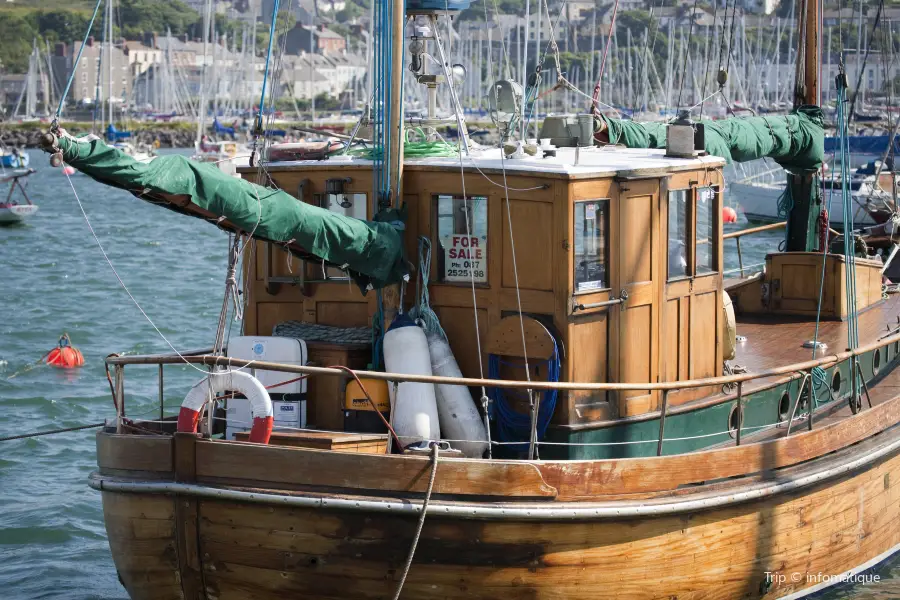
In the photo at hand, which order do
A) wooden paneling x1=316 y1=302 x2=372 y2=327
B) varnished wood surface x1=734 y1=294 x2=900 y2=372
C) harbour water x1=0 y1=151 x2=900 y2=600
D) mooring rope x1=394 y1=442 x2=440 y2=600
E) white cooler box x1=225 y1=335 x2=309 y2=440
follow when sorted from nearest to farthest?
mooring rope x1=394 y1=442 x2=440 y2=600
white cooler box x1=225 y1=335 x2=309 y2=440
wooden paneling x1=316 y1=302 x2=372 y2=327
varnished wood surface x1=734 y1=294 x2=900 y2=372
harbour water x1=0 y1=151 x2=900 y2=600

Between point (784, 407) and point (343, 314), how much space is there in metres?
4.43

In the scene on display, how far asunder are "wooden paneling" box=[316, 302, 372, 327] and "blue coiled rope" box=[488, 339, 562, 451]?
4.53 feet

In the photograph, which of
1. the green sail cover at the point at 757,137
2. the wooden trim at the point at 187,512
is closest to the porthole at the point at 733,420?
the green sail cover at the point at 757,137

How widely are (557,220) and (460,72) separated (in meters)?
1.95

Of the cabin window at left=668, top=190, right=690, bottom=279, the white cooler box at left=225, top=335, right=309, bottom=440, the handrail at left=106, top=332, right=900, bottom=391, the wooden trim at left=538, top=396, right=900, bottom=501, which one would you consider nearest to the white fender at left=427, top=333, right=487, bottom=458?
the handrail at left=106, top=332, right=900, bottom=391

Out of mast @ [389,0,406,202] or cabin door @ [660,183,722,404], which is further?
cabin door @ [660,183,722,404]

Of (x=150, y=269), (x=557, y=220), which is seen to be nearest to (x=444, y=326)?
(x=557, y=220)

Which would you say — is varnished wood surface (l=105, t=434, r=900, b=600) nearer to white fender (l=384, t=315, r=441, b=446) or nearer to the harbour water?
white fender (l=384, t=315, r=441, b=446)

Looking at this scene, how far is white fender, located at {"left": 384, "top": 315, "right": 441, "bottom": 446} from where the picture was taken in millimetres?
10219

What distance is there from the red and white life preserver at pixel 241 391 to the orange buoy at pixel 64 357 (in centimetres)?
1496

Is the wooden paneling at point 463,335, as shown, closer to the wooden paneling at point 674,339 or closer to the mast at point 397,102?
the mast at point 397,102

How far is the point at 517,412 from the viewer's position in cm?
1061

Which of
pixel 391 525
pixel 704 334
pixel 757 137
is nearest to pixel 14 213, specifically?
pixel 757 137

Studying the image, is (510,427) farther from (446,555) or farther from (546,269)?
(446,555)
